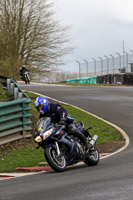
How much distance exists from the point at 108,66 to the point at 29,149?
124 feet

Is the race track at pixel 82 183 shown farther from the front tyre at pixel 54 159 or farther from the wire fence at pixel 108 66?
the wire fence at pixel 108 66

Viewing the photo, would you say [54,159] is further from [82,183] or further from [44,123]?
[82,183]

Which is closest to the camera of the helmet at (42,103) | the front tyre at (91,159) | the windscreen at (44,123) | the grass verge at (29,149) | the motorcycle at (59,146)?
the motorcycle at (59,146)

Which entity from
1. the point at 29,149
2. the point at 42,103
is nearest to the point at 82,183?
the point at 42,103

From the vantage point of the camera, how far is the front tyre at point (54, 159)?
9.52m

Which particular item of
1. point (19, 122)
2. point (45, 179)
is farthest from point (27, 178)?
point (19, 122)

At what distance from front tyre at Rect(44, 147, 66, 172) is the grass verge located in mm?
1457

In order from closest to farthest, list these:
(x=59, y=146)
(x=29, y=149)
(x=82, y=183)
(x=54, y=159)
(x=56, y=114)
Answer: (x=82, y=183)
(x=54, y=159)
(x=59, y=146)
(x=56, y=114)
(x=29, y=149)

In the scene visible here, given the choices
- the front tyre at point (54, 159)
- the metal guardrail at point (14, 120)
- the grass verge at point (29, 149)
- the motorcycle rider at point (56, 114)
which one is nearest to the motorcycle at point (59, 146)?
the front tyre at point (54, 159)

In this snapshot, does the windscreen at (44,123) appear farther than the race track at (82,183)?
Yes

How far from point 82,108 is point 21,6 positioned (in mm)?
32158

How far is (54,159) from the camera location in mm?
9625

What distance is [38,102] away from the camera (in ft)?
32.6

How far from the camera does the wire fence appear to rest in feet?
155
